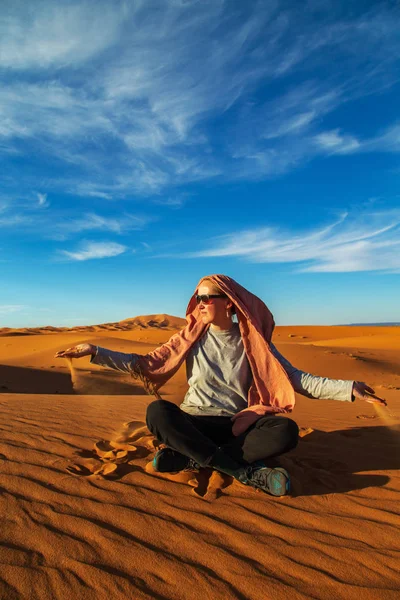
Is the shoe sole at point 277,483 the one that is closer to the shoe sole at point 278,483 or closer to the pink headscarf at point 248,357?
the shoe sole at point 278,483

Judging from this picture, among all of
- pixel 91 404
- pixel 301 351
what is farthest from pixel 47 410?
pixel 301 351

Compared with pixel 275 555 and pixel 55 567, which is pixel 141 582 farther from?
pixel 275 555

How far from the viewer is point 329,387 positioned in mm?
3344

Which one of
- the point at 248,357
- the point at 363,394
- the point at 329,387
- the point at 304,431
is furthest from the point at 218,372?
the point at 304,431

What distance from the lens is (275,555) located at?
2.34 m

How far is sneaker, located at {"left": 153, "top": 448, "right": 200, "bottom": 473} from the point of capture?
3418 millimetres

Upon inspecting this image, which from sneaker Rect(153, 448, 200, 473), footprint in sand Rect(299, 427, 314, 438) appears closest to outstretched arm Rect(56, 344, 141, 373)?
sneaker Rect(153, 448, 200, 473)

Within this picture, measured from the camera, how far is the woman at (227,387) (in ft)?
10.7

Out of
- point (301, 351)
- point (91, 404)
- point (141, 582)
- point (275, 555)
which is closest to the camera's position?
point (141, 582)

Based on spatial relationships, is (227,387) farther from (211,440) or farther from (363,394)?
(363,394)

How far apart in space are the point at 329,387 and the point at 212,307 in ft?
3.73

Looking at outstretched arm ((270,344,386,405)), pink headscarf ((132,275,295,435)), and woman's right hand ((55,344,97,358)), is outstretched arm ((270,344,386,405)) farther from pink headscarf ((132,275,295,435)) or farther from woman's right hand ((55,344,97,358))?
woman's right hand ((55,344,97,358))

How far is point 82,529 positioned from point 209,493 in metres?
0.96

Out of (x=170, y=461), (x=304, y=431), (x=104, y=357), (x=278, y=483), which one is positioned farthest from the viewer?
(x=304, y=431)
